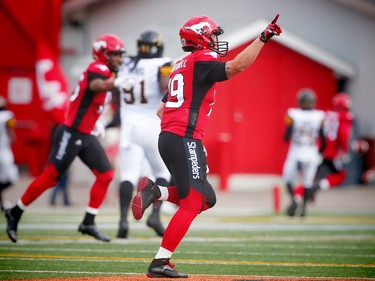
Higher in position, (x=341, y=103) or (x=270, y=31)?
(x=270, y=31)

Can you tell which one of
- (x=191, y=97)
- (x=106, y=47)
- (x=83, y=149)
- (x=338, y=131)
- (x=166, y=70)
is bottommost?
(x=83, y=149)

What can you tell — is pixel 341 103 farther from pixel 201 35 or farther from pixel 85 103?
pixel 201 35

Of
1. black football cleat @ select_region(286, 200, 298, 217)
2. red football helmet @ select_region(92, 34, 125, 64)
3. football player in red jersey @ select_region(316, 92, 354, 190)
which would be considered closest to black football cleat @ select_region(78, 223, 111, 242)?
red football helmet @ select_region(92, 34, 125, 64)

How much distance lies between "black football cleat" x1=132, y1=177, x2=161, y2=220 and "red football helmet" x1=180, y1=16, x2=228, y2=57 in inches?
45.2

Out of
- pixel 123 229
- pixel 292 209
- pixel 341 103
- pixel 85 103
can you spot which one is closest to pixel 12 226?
pixel 123 229

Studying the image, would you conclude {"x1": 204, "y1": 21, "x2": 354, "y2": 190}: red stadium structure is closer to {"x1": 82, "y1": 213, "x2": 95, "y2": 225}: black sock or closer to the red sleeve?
the red sleeve

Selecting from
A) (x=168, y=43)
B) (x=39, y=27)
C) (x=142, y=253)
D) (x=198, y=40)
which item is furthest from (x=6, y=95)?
(x=198, y=40)

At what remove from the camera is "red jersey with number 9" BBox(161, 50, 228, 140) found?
303 inches

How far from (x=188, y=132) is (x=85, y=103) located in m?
2.83

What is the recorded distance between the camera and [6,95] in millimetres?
25875

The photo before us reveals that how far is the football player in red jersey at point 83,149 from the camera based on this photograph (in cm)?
1020

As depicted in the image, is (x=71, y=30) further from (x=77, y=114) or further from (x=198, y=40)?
(x=198, y=40)

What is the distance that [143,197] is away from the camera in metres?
7.66

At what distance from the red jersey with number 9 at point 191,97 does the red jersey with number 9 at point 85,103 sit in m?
2.56
